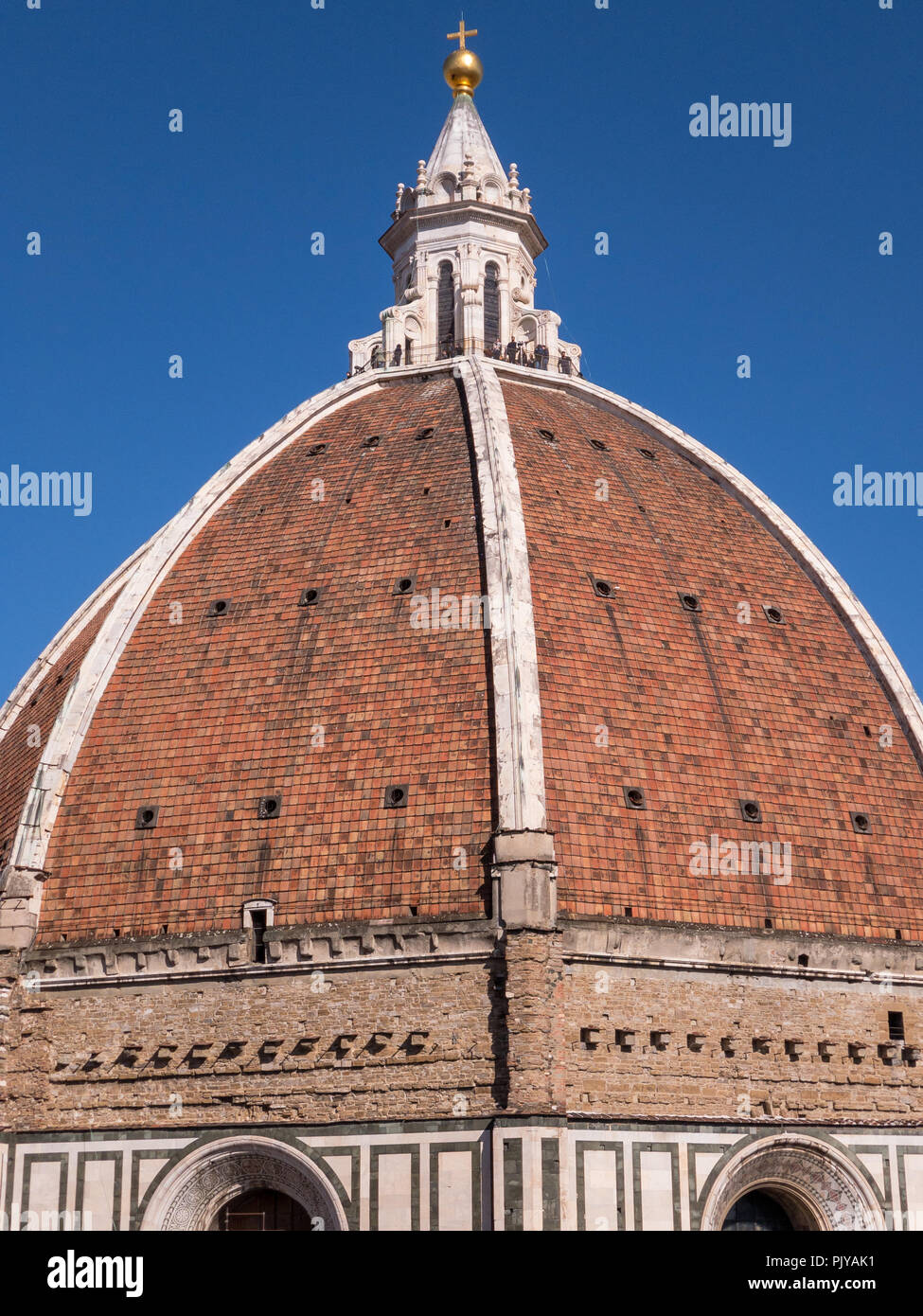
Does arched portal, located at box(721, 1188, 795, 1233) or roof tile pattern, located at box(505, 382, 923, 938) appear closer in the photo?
arched portal, located at box(721, 1188, 795, 1233)

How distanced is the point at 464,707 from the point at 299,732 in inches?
114

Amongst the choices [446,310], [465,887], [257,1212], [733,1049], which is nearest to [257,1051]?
[257,1212]

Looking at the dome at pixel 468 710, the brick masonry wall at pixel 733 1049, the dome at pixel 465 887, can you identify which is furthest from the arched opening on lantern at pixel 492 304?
the brick masonry wall at pixel 733 1049

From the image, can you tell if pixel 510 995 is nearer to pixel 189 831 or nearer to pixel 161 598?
pixel 189 831

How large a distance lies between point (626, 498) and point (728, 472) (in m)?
3.63

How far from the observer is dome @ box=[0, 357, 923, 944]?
29344mm

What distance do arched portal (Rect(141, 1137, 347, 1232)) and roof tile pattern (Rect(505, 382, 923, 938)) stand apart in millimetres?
5711

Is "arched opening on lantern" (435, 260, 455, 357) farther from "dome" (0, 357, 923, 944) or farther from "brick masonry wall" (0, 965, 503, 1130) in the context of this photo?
"brick masonry wall" (0, 965, 503, 1130)

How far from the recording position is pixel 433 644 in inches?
1220

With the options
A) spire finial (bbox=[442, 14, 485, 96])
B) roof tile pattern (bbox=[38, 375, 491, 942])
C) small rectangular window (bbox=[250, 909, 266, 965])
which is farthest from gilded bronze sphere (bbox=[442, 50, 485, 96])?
small rectangular window (bbox=[250, 909, 266, 965])

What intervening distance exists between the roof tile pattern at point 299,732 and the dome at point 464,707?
0.05 m

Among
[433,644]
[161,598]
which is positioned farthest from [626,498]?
[161,598]

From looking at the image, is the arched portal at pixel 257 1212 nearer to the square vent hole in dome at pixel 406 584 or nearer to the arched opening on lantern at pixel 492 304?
the square vent hole in dome at pixel 406 584

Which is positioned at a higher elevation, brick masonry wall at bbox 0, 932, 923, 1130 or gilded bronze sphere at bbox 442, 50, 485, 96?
gilded bronze sphere at bbox 442, 50, 485, 96
